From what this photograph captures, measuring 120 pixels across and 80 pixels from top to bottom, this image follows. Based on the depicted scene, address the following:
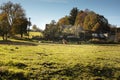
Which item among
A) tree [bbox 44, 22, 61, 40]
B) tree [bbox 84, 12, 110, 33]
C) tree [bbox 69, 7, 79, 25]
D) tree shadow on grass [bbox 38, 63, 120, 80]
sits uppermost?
tree [bbox 69, 7, 79, 25]

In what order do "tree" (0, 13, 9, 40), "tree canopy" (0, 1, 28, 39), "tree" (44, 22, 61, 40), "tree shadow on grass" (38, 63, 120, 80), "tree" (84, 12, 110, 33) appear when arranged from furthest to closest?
"tree" (84, 12, 110, 33) < "tree" (44, 22, 61, 40) < "tree canopy" (0, 1, 28, 39) < "tree" (0, 13, 9, 40) < "tree shadow on grass" (38, 63, 120, 80)

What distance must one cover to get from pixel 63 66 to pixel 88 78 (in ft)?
9.53

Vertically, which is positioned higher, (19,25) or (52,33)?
(19,25)

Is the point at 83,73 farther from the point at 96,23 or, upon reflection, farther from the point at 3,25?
the point at 96,23

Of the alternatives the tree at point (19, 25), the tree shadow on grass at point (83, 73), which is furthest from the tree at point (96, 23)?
the tree shadow on grass at point (83, 73)

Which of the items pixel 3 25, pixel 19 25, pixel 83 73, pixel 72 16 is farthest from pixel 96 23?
pixel 83 73

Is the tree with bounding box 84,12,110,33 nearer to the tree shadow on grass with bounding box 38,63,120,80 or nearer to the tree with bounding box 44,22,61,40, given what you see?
the tree with bounding box 44,22,61,40

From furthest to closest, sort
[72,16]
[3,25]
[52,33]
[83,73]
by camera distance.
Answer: [72,16] < [52,33] < [3,25] < [83,73]

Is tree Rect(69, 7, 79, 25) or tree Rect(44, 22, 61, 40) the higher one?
tree Rect(69, 7, 79, 25)

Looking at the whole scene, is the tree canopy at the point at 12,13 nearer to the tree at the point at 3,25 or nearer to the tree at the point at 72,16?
the tree at the point at 3,25

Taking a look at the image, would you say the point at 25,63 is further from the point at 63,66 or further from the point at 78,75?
the point at 78,75

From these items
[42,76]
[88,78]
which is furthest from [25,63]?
[88,78]

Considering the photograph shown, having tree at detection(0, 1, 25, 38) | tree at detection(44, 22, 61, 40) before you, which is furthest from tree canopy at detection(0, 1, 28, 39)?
tree at detection(44, 22, 61, 40)

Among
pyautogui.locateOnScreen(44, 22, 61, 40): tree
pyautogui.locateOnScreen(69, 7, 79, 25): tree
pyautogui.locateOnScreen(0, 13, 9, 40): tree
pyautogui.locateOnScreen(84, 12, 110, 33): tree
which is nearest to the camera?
pyautogui.locateOnScreen(0, 13, 9, 40): tree
